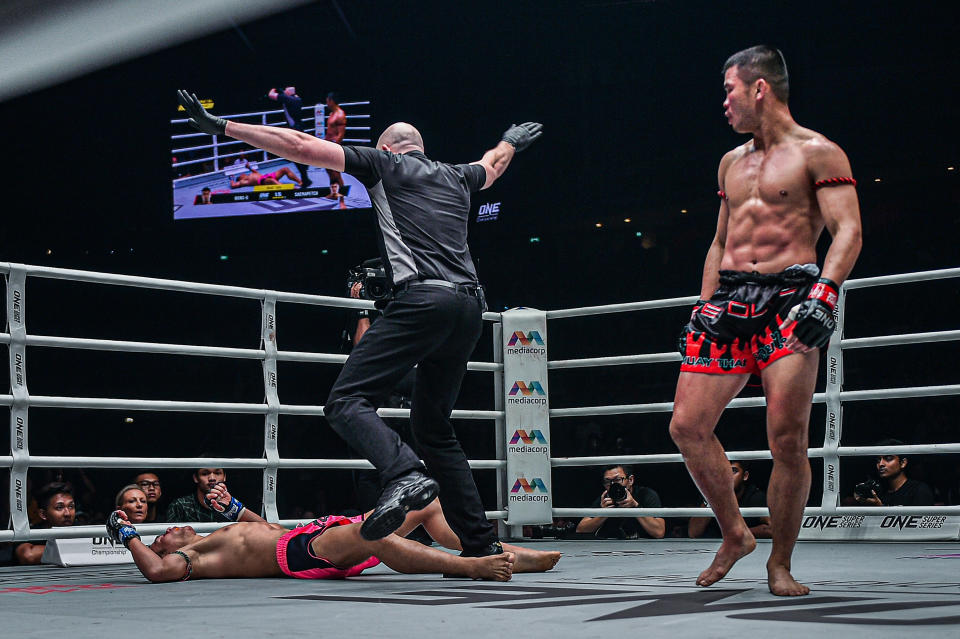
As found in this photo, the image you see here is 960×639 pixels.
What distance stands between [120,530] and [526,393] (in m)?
2.05

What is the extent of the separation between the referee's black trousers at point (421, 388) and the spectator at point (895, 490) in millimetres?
2652

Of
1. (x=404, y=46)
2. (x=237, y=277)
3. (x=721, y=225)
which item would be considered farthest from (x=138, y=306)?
(x=721, y=225)

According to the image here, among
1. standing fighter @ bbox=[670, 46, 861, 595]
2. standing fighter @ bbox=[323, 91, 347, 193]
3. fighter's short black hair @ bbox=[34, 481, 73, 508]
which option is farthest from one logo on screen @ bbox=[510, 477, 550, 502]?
standing fighter @ bbox=[323, 91, 347, 193]

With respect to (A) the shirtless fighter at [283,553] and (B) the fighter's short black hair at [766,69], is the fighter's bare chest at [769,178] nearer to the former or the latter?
(B) the fighter's short black hair at [766,69]

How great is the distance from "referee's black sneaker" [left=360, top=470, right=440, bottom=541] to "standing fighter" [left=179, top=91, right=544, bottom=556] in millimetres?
27

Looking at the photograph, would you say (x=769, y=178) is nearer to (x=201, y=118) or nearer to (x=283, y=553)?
(x=201, y=118)

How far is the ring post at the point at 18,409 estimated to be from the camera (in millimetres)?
3205

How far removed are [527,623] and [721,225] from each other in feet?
4.26

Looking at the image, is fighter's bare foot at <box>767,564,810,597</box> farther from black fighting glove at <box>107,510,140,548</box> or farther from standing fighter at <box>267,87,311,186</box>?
standing fighter at <box>267,87,311,186</box>

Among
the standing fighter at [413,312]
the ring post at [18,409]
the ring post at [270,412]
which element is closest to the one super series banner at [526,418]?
the ring post at [270,412]

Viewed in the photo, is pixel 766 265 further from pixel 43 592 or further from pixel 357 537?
pixel 43 592

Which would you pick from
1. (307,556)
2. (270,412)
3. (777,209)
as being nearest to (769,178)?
(777,209)

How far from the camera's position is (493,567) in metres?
2.61

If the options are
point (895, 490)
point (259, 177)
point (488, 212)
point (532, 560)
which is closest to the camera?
point (532, 560)
